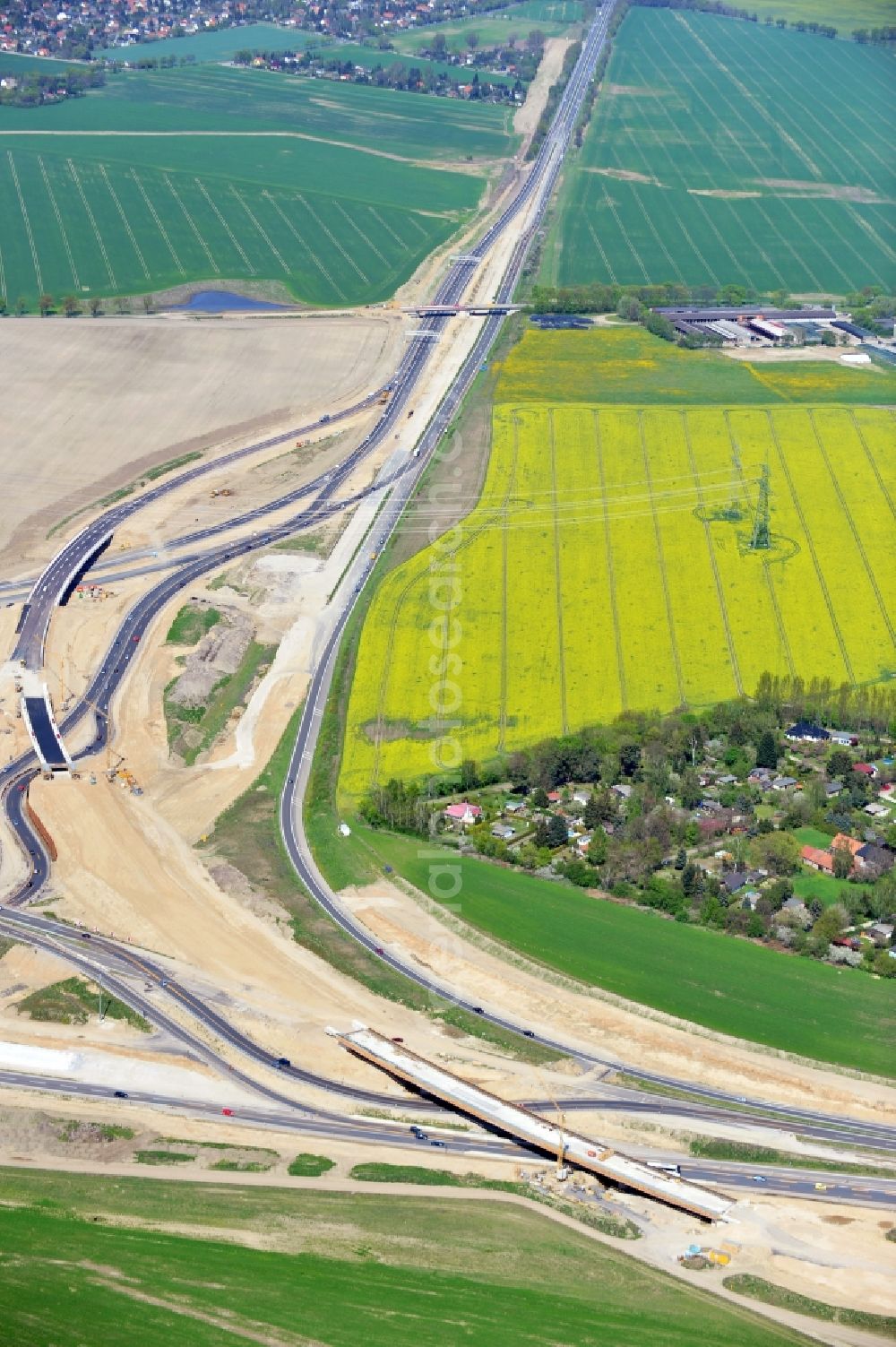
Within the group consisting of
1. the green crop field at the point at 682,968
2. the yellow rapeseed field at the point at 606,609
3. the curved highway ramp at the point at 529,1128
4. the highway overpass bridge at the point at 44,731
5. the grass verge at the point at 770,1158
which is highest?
the yellow rapeseed field at the point at 606,609

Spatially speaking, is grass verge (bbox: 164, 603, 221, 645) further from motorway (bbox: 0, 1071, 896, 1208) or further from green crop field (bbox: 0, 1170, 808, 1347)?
green crop field (bbox: 0, 1170, 808, 1347)

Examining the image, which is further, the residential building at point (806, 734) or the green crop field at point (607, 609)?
the green crop field at point (607, 609)

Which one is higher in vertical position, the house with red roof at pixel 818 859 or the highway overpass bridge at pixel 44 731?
the house with red roof at pixel 818 859

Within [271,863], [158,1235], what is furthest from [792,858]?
[158,1235]

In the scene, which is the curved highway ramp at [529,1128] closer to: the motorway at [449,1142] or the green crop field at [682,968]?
the motorway at [449,1142]

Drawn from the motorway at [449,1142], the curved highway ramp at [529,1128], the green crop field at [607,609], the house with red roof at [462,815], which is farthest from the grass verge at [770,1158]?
the green crop field at [607,609]

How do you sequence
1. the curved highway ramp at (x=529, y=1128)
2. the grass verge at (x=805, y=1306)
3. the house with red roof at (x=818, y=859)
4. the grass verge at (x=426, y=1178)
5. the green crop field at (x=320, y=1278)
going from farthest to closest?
1. the house with red roof at (x=818, y=859)
2. the grass verge at (x=426, y=1178)
3. the curved highway ramp at (x=529, y=1128)
4. the grass verge at (x=805, y=1306)
5. the green crop field at (x=320, y=1278)

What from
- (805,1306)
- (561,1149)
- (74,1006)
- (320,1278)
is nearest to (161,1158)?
(320,1278)

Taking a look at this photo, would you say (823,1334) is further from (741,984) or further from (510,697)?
(510,697)
